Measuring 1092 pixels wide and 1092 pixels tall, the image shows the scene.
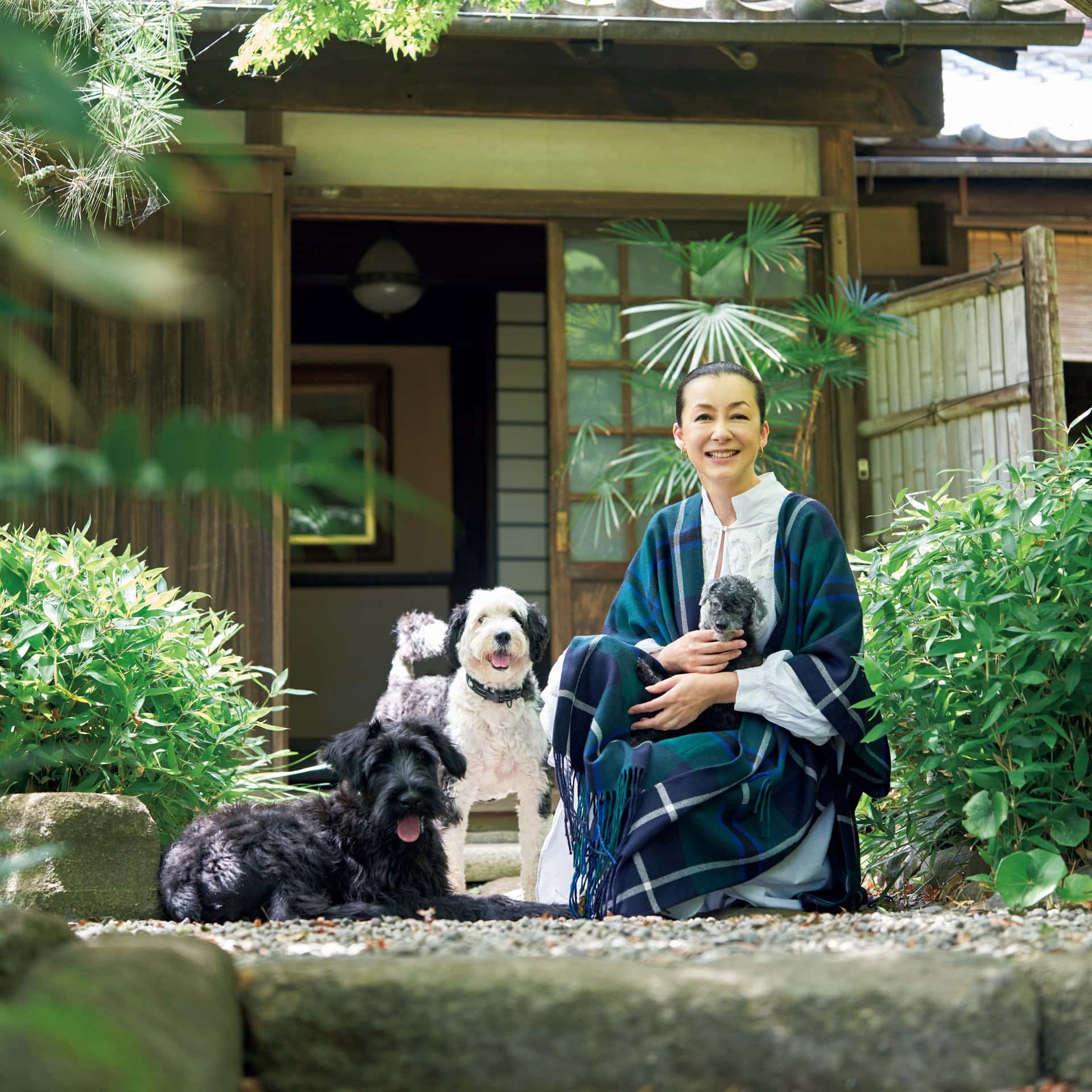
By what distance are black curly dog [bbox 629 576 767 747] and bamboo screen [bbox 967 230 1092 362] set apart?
518 centimetres

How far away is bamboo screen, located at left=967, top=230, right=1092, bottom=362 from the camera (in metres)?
7.98

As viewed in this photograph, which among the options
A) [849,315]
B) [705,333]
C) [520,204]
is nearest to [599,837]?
[705,333]

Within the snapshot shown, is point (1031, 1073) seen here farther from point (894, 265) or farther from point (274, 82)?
point (894, 265)

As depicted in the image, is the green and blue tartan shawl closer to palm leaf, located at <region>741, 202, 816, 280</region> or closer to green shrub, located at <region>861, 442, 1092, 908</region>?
green shrub, located at <region>861, 442, 1092, 908</region>

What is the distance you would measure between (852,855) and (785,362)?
3.91 m

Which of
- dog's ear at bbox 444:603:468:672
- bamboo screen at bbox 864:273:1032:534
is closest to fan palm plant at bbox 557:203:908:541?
bamboo screen at bbox 864:273:1032:534

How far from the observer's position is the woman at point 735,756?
3.29 meters

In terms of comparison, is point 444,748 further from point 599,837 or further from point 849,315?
point 849,315

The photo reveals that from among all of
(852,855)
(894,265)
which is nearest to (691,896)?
(852,855)

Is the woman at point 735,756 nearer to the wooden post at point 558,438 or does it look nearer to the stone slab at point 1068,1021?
the stone slab at point 1068,1021

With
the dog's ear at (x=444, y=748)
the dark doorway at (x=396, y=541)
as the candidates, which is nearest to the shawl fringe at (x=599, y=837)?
the dog's ear at (x=444, y=748)

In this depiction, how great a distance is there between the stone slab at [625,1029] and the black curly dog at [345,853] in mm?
1625

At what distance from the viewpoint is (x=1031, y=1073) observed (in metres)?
1.69

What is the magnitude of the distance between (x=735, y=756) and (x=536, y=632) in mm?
1407
